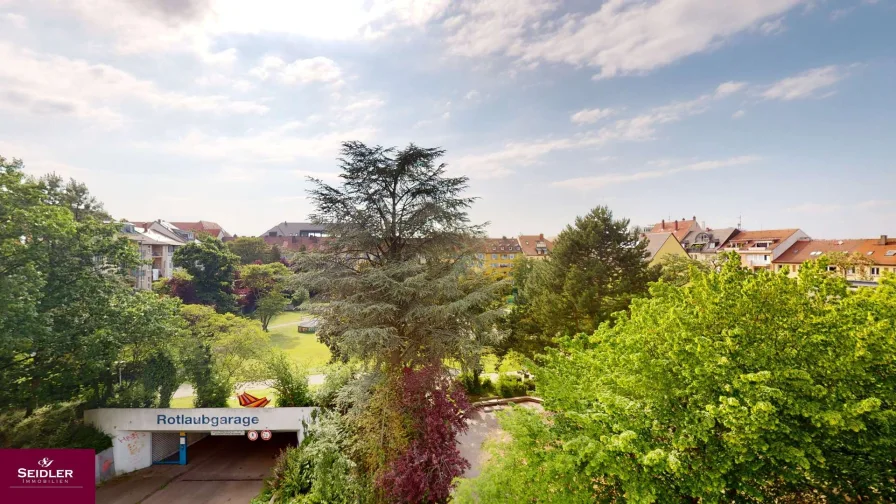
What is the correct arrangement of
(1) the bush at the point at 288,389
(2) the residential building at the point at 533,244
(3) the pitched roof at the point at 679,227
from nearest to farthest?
(1) the bush at the point at 288,389 → (3) the pitched roof at the point at 679,227 → (2) the residential building at the point at 533,244

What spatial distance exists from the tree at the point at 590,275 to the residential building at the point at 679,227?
49.3 meters

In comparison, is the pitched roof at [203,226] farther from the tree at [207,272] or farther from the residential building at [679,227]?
the residential building at [679,227]

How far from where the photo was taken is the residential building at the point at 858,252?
120 ft

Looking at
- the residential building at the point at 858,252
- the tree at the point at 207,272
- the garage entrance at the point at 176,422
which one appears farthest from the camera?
the tree at the point at 207,272

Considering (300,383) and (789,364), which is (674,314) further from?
(300,383)

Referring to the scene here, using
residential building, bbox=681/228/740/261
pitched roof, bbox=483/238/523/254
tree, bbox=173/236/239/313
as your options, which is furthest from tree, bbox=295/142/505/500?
pitched roof, bbox=483/238/523/254

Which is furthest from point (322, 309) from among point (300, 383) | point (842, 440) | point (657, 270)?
point (657, 270)

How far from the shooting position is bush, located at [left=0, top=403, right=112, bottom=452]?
14.2 metres

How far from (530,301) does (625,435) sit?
16433 millimetres

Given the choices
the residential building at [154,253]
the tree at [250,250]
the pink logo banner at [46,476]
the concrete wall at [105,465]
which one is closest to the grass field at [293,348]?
the concrete wall at [105,465]

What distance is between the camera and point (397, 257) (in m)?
16.2

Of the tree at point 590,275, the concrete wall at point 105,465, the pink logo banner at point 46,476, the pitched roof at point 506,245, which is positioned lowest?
the concrete wall at point 105,465

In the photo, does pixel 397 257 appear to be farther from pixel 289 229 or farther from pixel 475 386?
pixel 289 229

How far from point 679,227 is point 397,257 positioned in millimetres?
63132
